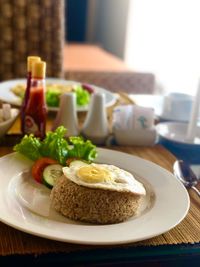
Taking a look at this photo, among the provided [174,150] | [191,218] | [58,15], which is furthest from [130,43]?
[191,218]

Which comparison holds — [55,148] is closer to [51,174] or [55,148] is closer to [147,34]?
[51,174]

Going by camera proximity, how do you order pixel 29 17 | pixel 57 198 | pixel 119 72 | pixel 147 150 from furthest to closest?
pixel 119 72, pixel 29 17, pixel 147 150, pixel 57 198

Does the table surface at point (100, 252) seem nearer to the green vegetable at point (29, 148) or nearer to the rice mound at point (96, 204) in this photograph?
the rice mound at point (96, 204)

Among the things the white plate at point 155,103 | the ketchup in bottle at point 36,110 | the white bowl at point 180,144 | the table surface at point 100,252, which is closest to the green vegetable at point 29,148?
the ketchup in bottle at point 36,110

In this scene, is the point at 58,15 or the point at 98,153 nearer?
the point at 98,153

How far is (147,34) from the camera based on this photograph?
320cm

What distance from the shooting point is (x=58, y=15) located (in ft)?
7.03

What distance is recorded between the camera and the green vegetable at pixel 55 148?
1.00 meters

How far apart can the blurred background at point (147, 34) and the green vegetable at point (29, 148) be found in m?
1.66

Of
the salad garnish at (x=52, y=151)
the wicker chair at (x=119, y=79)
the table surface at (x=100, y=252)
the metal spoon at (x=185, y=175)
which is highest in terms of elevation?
the salad garnish at (x=52, y=151)

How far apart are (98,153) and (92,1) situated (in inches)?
134

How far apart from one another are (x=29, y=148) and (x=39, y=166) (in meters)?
0.05

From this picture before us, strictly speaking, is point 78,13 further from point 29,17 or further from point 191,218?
point 191,218

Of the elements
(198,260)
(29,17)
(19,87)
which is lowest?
(198,260)
